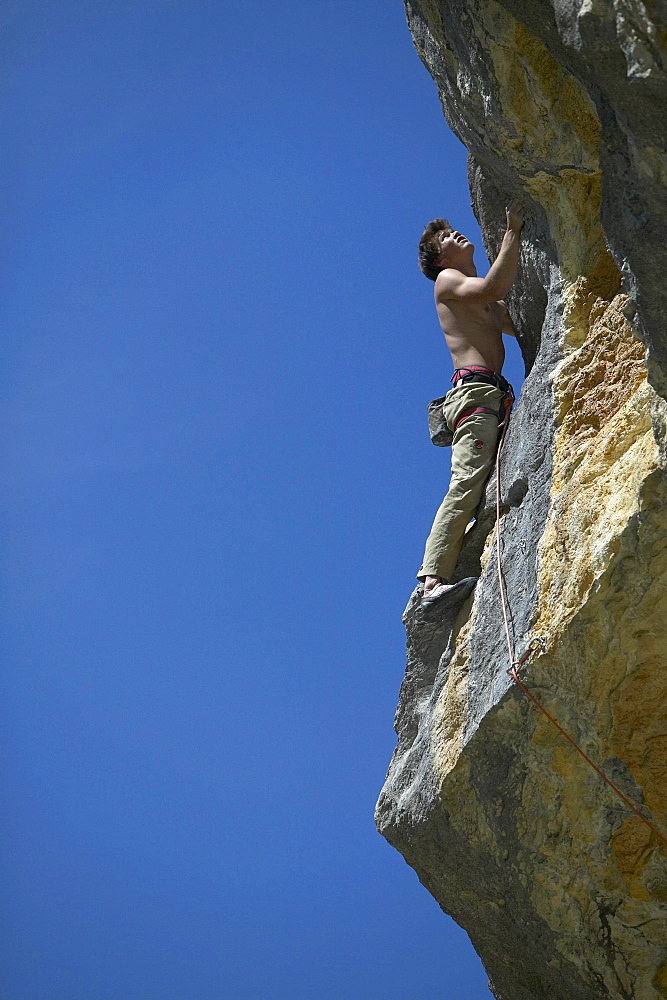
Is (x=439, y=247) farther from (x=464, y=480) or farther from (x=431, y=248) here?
(x=464, y=480)

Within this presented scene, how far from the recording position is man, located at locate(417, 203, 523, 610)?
16.3 feet

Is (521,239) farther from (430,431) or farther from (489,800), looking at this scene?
(489,800)

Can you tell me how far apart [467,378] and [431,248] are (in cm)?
95

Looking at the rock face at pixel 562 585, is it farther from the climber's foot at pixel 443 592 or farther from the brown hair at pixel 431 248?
the brown hair at pixel 431 248

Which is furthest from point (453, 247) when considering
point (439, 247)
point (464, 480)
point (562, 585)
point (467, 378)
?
point (562, 585)

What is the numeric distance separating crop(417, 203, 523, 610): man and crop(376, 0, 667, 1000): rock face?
113 millimetres

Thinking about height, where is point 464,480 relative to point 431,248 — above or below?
below

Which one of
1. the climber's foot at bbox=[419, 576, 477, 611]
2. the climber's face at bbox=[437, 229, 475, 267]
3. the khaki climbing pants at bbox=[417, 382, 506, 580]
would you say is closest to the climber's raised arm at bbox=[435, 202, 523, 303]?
the climber's face at bbox=[437, 229, 475, 267]

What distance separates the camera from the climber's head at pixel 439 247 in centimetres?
552

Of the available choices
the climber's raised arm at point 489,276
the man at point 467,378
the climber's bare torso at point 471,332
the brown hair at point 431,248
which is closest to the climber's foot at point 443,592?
the man at point 467,378

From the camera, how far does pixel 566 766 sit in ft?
13.7

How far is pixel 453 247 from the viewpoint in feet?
18.1

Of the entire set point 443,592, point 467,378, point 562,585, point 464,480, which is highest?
point 467,378

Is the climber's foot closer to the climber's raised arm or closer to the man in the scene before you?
the man
